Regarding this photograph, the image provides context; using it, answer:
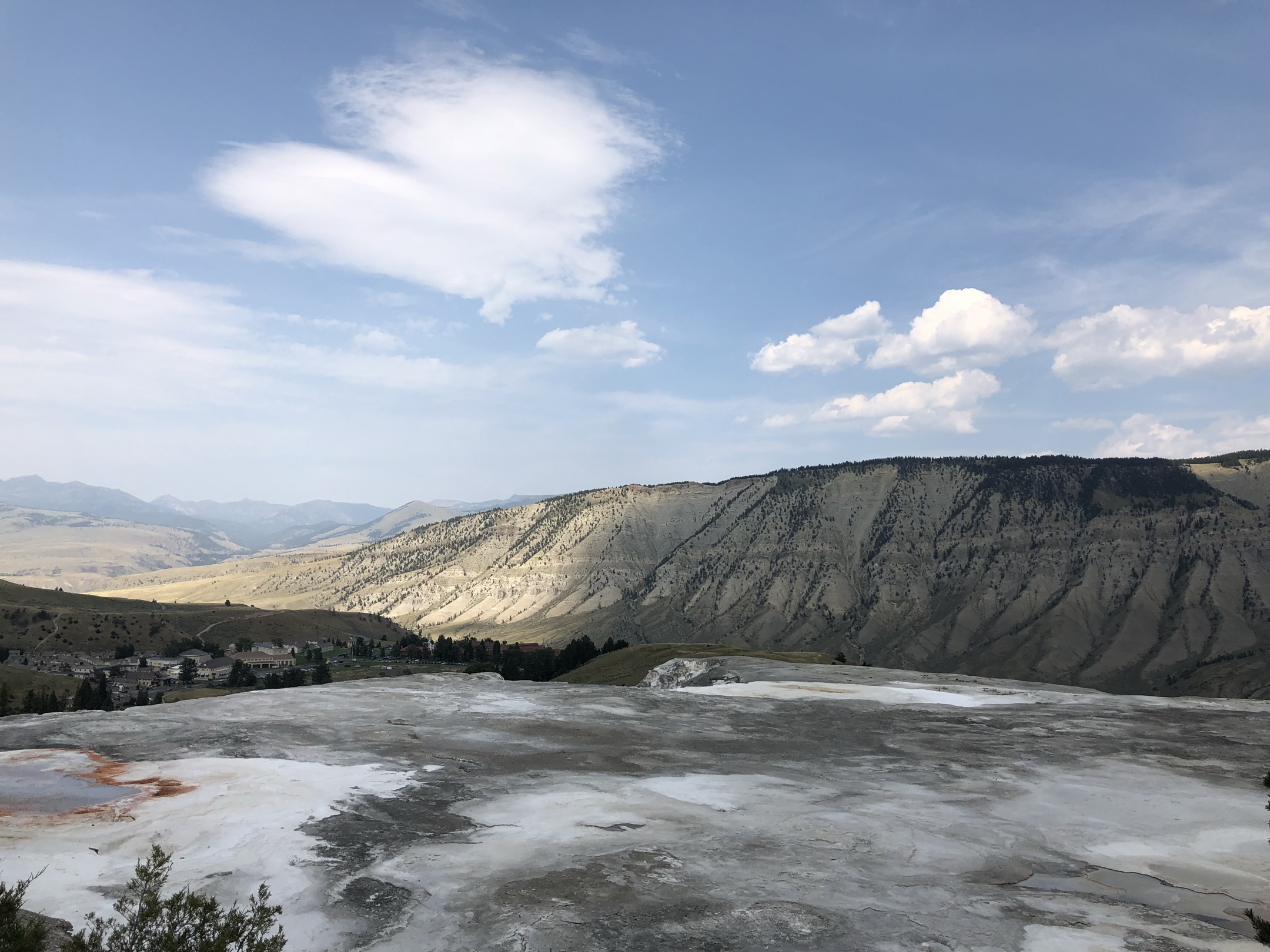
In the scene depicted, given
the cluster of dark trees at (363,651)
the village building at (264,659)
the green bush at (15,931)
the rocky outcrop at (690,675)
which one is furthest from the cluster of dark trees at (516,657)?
the green bush at (15,931)

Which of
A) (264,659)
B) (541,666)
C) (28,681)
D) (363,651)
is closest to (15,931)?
(541,666)

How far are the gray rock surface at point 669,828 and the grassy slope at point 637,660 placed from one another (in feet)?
200

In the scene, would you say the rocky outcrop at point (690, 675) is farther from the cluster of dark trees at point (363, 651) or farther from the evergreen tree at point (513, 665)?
the cluster of dark trees at point (363, 651)

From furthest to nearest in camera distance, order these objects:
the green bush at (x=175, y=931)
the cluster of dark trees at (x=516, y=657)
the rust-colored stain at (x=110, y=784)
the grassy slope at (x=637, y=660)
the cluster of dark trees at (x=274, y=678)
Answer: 1. the cluster of dark trees at (x=274, y=678)
2. the cluster of dark trees at (x=516, y=657)
3. the grassy slope at (x=637, y=660)
4. the rust-colored stain at (x=110, y=784)
5. the green bush at (x=175, y=931)

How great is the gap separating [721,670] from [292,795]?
38788mm

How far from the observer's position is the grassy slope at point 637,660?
320ft

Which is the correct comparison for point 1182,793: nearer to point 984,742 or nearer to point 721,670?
point 984,742

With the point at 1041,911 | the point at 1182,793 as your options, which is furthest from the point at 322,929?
the point at 1182,793

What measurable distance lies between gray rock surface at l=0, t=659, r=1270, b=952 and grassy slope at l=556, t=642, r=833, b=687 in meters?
60.9

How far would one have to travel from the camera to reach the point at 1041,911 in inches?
562

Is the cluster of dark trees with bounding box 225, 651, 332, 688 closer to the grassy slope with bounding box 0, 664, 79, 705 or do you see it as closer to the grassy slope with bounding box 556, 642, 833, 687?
the grassy slope with bounding box 0, 664, 79, 705

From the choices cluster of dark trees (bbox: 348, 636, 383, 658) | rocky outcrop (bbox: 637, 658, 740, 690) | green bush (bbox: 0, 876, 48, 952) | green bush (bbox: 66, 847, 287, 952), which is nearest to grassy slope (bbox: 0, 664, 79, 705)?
cluster of dark trees (bbox: 348, 636, 383, 658)

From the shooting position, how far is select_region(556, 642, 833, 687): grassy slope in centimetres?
9744

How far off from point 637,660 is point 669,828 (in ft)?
318
